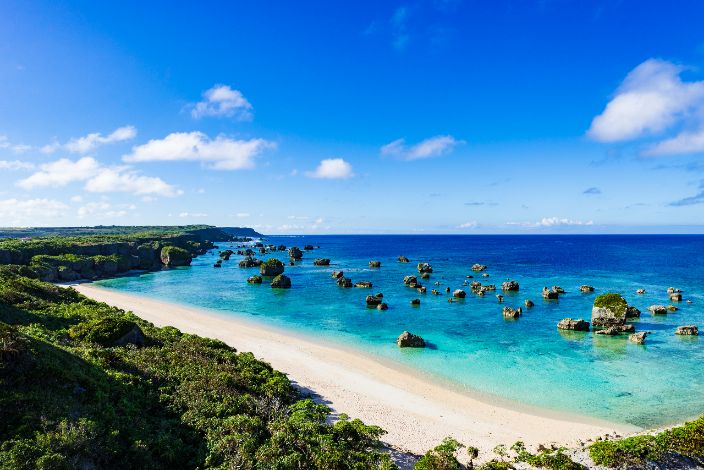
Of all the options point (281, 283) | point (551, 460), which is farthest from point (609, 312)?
point (281, 283)

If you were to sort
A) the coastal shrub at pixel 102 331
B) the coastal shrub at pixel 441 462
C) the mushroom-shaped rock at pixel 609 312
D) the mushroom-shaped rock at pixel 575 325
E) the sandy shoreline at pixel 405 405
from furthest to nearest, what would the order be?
the mushroom-shaped rock at pixel 575 325
the mushroom-shaped rock at pixel 609 312
the coastal shrub at pixel 102 331
the sandy shoreline at pixel 405 405
the coastal shrub at pixel 441 462

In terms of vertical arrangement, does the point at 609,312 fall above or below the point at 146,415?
below

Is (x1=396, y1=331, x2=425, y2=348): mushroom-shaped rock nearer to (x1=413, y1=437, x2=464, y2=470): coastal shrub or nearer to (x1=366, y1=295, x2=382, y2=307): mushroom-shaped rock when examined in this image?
(x1=366, y1=295, x2=382, y2=307): mushroom-shaped rock

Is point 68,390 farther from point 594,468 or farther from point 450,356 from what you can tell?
point 450,356

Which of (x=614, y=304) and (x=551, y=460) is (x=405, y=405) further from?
(x=614, y=304)

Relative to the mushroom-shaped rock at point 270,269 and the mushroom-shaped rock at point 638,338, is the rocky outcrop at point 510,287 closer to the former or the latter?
the mushroom-shaped rock at point 638,338

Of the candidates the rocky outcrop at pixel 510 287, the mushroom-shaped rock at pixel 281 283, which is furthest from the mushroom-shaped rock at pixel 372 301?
the rocky outcrop at pixel 510 287
